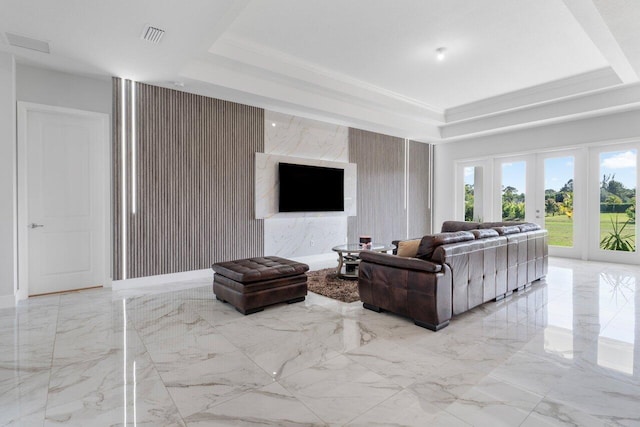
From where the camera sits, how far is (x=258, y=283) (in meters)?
3.50

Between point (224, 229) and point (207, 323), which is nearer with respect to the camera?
point (207, 323)

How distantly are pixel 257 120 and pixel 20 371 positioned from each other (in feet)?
14.5

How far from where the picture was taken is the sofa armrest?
2.98 metres

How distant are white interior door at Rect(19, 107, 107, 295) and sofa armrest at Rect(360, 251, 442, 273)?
11.8ft

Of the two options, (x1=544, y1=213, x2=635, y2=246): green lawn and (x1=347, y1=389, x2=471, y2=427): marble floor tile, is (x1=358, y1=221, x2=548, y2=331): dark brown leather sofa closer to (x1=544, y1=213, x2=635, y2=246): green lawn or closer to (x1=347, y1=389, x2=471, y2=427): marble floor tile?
(x1=347, y1=389, x2=471, y2=427): marble floor tile

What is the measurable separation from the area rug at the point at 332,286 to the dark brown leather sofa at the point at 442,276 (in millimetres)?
498

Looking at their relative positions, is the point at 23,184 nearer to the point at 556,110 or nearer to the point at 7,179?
the point at 7,179

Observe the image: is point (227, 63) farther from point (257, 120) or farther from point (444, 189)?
point (444, 189)

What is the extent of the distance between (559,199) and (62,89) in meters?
8.74

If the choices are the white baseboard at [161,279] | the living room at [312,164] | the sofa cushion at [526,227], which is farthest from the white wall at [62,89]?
the sofa cushion at [526,227]

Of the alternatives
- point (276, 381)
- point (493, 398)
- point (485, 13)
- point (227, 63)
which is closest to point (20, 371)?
point (276, 381)

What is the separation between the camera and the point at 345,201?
6.96m

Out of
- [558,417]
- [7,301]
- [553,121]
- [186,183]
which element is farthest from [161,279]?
[553,121]

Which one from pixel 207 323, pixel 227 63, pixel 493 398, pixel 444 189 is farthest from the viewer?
pixel 444 189
